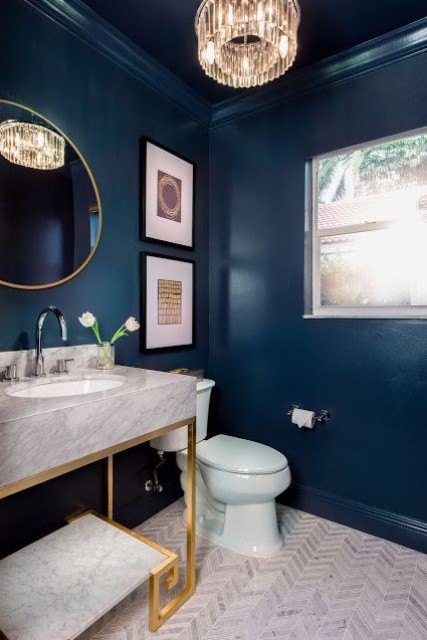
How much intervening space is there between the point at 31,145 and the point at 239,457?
1.64 metres

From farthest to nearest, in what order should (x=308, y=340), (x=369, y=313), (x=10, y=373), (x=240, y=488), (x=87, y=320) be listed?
1. (x=308, y=340)
2. (x=369, y=313)
3. (x=240, y=488)
4. (x=87, y=320)
5. (x=10, y=373)

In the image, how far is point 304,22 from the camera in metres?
1.69

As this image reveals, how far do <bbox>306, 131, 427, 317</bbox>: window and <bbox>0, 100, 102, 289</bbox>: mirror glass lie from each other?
49.0 inches

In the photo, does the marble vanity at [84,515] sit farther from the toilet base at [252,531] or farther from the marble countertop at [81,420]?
the toilet base at [252,531]

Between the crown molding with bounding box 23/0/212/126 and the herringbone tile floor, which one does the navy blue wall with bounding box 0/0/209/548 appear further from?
the herringbone tile floor

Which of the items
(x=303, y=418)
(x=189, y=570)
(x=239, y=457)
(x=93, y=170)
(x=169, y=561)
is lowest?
(x=189, y=570)

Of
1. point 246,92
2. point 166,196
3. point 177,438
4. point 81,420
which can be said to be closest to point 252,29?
point 166,196

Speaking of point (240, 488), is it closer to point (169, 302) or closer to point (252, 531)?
point (252, 531)

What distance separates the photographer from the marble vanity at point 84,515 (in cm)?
93

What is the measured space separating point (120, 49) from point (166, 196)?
2.35ft

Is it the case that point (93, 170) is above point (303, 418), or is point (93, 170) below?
above

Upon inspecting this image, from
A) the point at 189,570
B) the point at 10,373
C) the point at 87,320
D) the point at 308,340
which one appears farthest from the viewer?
the point at 308,340

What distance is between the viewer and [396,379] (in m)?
1.81

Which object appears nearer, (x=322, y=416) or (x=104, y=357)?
(x=104, y=357)
